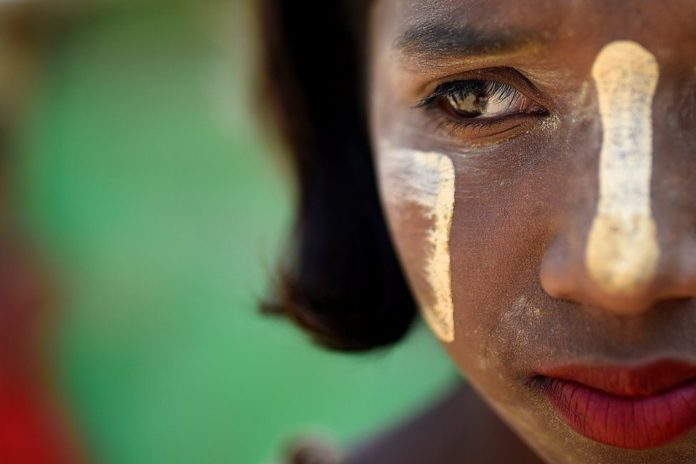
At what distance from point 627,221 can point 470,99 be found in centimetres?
28

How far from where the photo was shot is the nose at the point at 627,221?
72 cm

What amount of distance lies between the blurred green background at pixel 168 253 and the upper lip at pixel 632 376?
1643 millimetres

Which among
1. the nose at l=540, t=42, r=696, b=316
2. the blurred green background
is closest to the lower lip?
the nose at l=540, t=42, r=696, b=316

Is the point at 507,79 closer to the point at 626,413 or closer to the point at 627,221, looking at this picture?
the point at 627,221

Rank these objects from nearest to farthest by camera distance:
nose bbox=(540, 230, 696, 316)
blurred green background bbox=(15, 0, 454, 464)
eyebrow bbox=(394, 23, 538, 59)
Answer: nose bbox=(540, 230, 696, 316), eyebrow bbox=(394, 23, 538, 59), blurred green background bbox=(15, 0, 454, 464)

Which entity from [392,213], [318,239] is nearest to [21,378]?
[318,239]

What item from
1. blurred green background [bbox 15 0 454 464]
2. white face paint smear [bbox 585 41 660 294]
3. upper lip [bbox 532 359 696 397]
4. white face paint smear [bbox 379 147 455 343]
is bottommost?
blurred green background [bbox 15 0 454 464]

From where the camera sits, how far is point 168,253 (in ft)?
9.56

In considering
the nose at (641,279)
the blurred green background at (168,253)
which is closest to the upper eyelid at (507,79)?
the nose at (641,279)

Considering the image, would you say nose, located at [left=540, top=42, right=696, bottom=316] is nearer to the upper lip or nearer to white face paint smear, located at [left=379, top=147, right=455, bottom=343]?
the upper lip

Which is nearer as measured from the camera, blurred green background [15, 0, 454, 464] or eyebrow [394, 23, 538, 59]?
eyebrow [394, 23, 538, 59]

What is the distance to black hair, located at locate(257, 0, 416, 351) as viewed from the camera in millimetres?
1425

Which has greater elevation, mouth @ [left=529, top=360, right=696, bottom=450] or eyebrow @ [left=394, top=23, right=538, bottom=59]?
eyebrow @ [left=394, top=23, right=538, bottom=59]

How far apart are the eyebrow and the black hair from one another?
17.7 inches
